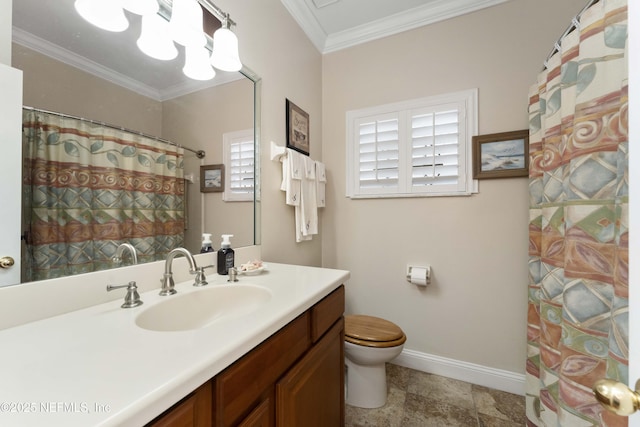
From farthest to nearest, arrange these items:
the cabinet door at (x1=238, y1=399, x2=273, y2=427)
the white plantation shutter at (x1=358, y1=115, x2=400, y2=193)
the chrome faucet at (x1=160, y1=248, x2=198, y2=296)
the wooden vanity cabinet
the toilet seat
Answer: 1. the white plantation shutter at (x1=358, y1=115, x2=400, y2=193)
2. the toilet seat
3. the chrome faucet at (x1=160, y1=248, x2=198, y2=296)
4. the cabinet door at (x1=238, y1=399, x2=273, y2=427)
5. the wooden vanity cabinet

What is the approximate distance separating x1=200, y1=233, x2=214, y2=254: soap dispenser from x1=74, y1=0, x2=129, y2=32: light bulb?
0.82 metres

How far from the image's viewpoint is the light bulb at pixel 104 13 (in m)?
0.81

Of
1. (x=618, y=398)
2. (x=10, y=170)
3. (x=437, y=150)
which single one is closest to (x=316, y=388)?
(x=618, y=398)

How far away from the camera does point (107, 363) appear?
0.48 m

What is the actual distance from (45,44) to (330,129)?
173 centimetres

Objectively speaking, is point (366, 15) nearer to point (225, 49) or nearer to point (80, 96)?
point (225, 49)

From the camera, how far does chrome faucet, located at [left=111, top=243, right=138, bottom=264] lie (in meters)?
0.87

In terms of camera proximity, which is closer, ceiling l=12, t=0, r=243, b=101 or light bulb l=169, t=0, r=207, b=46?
ceiling l=12, t=0, r=243, b=101

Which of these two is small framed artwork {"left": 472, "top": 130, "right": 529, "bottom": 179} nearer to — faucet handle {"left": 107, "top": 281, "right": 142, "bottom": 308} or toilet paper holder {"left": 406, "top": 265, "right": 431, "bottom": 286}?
toilet paper holder {"left": 406, "top": 265, "right": 431, "bottom": 286}

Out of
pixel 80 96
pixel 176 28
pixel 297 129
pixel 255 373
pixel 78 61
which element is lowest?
pixel 255 373

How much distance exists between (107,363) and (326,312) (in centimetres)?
71

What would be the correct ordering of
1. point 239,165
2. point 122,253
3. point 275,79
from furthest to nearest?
point 275,79 < point 239,165 < point 122,253

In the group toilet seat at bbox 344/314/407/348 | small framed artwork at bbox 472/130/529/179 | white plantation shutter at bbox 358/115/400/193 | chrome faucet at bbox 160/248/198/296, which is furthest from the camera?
white plantation shutter at bbox 358/115/400/193

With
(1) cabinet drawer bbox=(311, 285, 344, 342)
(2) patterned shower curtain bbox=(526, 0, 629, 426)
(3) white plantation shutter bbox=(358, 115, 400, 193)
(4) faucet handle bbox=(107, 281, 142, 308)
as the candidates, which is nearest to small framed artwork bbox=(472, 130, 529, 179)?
(3) white plantation shutter bbox=(358, 115, 400, 193)
